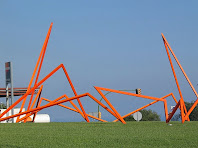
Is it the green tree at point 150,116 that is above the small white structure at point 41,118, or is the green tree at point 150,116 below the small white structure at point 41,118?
above

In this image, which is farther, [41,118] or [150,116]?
Result: [150,116]

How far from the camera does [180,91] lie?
1767 cm

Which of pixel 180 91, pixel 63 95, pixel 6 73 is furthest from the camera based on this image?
pixel 6 73

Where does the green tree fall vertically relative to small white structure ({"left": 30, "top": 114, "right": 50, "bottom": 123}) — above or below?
above

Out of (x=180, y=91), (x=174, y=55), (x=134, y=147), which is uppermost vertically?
(x=174, y=55)

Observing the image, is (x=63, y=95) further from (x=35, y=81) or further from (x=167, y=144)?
(x=167, y=144)

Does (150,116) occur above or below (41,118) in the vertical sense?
above

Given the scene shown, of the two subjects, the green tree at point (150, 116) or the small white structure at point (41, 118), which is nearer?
the small white structure at point (41, 118)

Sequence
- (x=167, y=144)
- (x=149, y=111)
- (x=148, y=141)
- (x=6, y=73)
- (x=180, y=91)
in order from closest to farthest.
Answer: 1. (x=167, y=144)
2. (x=148, y=141)
3. (x=180, y=91)
4. (x=6, y=73)
5. (x=149, y=111)

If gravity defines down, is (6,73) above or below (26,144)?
above

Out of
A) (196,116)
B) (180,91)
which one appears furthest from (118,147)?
(196,116)

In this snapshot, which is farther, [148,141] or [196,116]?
[196,116]

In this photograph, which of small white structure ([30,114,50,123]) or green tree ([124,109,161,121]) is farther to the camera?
green tree ([124,109,161,121])

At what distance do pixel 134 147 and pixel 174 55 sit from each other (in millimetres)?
11546
